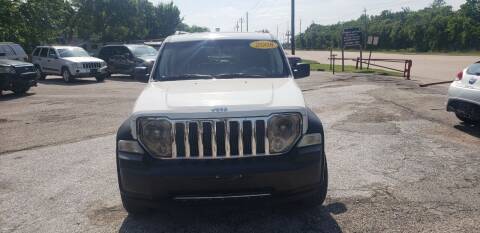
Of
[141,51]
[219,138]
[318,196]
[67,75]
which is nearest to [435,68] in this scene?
[141,51]

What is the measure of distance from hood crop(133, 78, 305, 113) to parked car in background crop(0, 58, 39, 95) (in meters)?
11.9

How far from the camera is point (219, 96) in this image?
12.4 ft

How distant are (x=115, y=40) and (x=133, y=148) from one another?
51.6 metres

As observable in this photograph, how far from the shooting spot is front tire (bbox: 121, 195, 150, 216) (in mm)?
3622

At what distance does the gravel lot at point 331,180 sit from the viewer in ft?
12.8

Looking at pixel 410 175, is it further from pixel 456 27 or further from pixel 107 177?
pixel 456 27

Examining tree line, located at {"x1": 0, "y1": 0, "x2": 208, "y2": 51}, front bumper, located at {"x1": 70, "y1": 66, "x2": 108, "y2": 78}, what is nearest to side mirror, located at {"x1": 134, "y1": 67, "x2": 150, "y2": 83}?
front bumper, located at {"x1": 70, "y1": 66, "x2": 108, "y2": 78}

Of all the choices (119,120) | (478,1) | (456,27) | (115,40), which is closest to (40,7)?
(115,40)

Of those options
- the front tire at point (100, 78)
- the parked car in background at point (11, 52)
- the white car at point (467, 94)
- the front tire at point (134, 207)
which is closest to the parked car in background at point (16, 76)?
the parked car in background at point (11, 52)

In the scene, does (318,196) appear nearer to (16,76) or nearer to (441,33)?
(16,76)

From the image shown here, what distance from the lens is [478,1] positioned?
65.8 meters

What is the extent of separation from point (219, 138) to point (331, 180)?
86.4 inches

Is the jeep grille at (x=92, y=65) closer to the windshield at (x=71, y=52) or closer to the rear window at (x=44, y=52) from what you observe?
the windshield at (x=71, y=52)

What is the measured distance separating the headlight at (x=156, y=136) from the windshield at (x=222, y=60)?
1.32m
